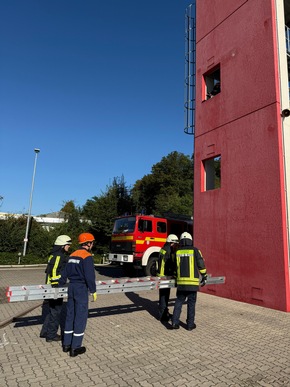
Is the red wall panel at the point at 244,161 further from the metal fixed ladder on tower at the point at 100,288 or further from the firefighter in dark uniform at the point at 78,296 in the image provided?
the firefighter in dark uniform at the point at 78,296

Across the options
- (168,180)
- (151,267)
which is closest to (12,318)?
(151,267)

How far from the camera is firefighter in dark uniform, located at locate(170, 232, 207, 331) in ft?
19.0

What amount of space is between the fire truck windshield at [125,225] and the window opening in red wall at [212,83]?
5.77 m

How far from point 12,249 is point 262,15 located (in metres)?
21.0

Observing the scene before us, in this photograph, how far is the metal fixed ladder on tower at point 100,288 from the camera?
15.3 feet

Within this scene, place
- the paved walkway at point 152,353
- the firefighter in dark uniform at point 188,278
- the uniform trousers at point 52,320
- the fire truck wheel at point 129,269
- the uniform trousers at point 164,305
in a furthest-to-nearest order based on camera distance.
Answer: the fire truck wheel at point 129,269 → the uniform trousers at point 164,305 → the firefighter in dark uniform at point 188,278 → the uniform trousers at point 52,320 → the paved walkway at point 152,353

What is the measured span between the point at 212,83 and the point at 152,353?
10.4 metres

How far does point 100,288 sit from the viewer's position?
210 inches

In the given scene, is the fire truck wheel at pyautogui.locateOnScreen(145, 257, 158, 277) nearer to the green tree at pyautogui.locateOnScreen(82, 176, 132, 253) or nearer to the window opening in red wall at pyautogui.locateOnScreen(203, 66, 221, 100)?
the window opening in red wall at pyautogui.locateOnScreen(203, 66, 221, 100)

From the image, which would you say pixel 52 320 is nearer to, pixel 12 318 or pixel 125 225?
pixel 12 318

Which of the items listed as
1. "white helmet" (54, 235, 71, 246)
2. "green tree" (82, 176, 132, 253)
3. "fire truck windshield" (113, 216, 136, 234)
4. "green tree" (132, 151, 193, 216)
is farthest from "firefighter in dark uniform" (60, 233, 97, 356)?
"green tree" (132, 151, 193, 216)

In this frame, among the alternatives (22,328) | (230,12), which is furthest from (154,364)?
(230,12)

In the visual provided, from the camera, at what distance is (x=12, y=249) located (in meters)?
22.2

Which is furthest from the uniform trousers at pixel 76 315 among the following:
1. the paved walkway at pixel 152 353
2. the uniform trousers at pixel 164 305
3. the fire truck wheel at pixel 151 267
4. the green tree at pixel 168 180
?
the green tree at pixel 168 180
